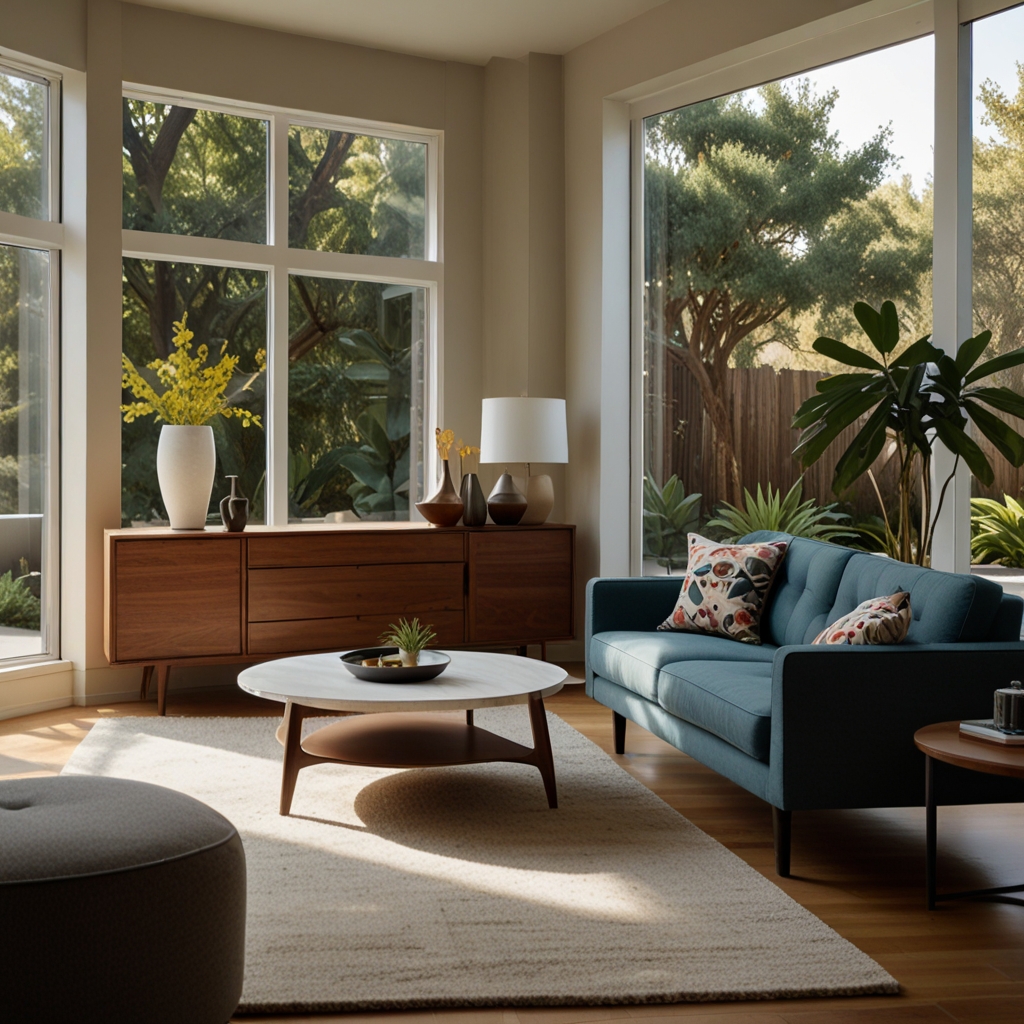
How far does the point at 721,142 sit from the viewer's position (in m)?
5.38

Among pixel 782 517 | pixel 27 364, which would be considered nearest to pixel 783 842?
pixel 782 517

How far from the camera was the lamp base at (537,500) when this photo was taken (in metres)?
5.64

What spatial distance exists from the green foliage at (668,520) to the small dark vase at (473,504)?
90 cm

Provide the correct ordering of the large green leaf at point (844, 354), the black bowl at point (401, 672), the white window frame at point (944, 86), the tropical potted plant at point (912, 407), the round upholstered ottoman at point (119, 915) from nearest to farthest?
the round upholstered ottoman at point (119, 915)
the black bowl at point (401, 672)
the tropical potted plant at point (912, 407)
the large green leaf at point (844, 354)
the white window frame at point (944, 86)

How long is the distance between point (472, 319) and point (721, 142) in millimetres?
1619

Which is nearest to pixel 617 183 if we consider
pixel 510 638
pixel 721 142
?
pixel 721 142

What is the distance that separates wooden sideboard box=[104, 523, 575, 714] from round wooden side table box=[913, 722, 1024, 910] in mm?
2898

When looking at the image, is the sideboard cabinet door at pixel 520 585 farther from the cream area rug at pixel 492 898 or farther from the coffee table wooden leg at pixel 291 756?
the coffee table wooden leg at pixel 291 756

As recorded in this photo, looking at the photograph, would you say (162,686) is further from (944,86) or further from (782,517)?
(944,86)

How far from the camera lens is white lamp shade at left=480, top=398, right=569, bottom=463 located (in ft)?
18.0

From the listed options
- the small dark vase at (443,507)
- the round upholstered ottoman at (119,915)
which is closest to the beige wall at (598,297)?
the small dark vase at (443,507)

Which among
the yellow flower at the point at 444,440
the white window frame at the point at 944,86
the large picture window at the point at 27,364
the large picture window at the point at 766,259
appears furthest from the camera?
the yellow flower at the point at 444,440

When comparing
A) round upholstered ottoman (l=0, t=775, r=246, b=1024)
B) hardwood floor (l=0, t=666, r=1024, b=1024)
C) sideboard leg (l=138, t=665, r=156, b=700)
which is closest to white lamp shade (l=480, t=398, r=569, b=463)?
hardwood floor (l=0, t=666, r=1024, b=1024)

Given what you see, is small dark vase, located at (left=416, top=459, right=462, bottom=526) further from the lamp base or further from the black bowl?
the black bowl
